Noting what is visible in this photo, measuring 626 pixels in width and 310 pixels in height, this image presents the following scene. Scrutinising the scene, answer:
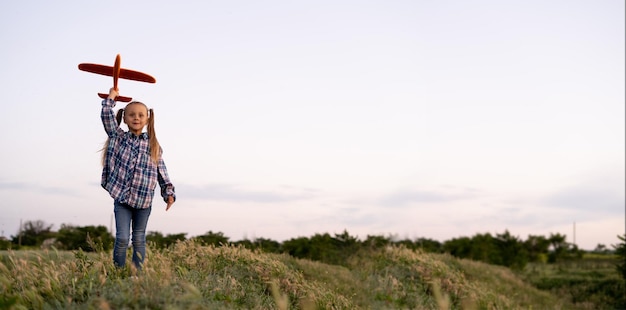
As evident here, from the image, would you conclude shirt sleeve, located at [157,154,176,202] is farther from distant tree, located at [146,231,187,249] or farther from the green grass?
the green grass

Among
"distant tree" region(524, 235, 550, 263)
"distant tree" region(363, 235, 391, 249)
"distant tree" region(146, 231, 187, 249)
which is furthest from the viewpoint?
"distant tree" region(524, 235, 550, 263)

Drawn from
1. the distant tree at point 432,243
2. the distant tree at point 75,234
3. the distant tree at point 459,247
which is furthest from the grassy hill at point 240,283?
the distant tree at point 459,247

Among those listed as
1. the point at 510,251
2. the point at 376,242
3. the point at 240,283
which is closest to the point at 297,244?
the point at 376,242

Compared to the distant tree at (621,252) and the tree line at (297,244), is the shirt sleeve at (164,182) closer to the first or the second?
the tree line at (297,244)

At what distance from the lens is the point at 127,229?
7504 mm

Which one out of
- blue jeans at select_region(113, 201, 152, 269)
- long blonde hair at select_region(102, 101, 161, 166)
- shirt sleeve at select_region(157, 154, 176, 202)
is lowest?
blue jeans at select_region(113, 201, 152, 269)

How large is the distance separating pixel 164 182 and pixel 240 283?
172cm

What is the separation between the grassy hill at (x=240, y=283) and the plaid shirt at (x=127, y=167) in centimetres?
78

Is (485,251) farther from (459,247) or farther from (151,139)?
(151,139)

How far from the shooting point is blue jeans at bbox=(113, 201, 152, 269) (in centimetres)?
740

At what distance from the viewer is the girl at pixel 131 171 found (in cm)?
741

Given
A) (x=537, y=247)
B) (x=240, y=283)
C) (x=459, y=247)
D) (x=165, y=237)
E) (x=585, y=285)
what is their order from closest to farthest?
(x=240, y=283) < (x=165, y=237) < (x=585, y=285) < (x=459, y=247) < (x=537, y=247)

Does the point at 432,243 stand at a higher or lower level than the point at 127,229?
lower

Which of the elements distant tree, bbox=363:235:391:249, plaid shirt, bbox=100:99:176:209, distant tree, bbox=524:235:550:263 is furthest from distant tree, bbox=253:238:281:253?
distant tree, bbox=524:235:550:263
